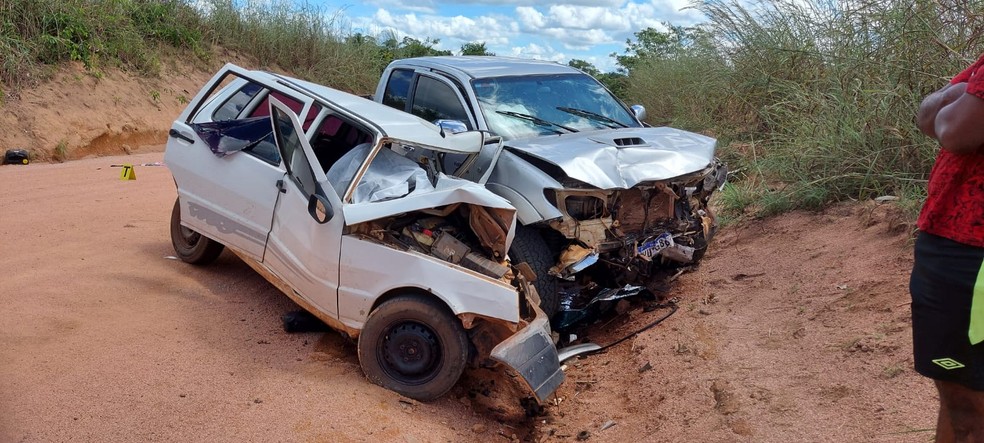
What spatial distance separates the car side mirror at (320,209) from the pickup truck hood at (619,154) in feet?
5.09

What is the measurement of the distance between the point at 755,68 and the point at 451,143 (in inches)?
283

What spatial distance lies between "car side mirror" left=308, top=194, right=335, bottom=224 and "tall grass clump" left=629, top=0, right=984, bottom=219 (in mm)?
4554

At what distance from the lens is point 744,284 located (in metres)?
6.70

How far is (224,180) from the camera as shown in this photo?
6.07 metres

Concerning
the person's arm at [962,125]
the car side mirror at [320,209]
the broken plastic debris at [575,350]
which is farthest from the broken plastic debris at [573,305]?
the person's arm at [962,125]

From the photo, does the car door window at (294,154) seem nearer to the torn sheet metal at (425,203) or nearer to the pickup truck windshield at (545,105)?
the torn sheet metal at (425,203)

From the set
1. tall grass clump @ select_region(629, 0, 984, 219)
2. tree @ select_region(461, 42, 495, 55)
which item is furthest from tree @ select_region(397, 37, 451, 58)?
tall grass clump @ select_region(629, 0, 984, 219)

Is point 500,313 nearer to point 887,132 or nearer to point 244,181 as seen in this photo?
point 244,181

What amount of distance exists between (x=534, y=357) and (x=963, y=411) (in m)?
2.39

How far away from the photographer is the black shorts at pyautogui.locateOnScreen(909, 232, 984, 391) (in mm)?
2516

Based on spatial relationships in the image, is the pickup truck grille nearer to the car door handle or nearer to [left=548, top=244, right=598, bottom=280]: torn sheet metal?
[left=548, top=244, right=598, bottom=280]: torn sheet metal

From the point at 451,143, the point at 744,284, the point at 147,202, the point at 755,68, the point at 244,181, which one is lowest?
the point at 147,202

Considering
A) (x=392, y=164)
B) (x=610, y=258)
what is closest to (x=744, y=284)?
(x=610, y=258)

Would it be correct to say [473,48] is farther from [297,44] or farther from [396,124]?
[396,124]
